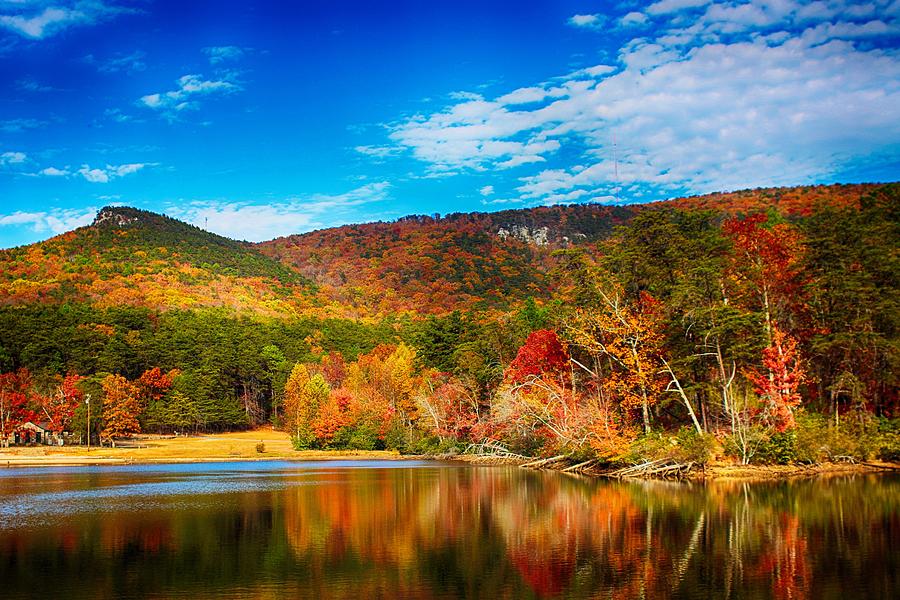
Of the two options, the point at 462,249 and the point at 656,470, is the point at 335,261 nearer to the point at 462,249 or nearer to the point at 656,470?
the point at 462,249

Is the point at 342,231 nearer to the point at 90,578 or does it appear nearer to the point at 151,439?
the point at 151,439

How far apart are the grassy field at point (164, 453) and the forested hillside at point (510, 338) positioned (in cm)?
269

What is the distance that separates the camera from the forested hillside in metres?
38.3

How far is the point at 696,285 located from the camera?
38094 millimetres

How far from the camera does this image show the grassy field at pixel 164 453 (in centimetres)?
5978

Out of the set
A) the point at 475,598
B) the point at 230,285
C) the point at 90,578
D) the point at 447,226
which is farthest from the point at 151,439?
the point at 447,226

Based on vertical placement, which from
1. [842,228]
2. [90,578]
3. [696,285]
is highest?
[842,228]

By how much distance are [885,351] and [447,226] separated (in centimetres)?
14264

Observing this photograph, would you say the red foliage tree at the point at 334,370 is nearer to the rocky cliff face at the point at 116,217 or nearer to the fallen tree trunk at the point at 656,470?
the fallen tree trunk at the point at 656,470

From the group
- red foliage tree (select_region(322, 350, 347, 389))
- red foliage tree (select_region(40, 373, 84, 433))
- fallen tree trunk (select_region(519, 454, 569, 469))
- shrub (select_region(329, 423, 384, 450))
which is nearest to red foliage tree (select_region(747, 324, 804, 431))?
fallen tree trunk (select_region(519, 454, 569, 469))

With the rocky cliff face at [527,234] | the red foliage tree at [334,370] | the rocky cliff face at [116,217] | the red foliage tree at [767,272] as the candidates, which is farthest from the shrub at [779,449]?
the rocky cliff face at [116,217]

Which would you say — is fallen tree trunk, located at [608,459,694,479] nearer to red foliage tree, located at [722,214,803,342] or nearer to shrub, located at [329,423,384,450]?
red foliage tree, located at [722,214,803,342]

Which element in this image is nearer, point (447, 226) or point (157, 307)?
point (157, 307)

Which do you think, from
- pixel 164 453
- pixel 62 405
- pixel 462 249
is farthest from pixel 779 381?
pixel 462 249
